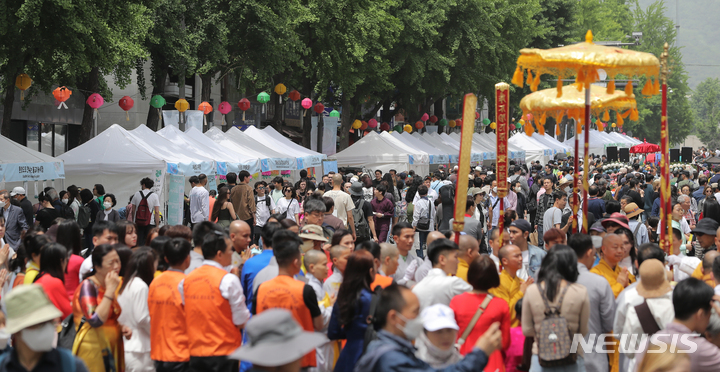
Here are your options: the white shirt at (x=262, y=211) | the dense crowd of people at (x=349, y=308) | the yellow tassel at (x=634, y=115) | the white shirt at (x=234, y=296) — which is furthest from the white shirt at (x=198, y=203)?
the white shirt at (x=234, y=296)

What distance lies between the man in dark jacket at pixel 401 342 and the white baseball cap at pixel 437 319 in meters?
0.05

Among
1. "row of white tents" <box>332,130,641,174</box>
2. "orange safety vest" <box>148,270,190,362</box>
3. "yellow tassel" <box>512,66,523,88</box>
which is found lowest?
"orange safety vest" <box>148,270,190,362</box>

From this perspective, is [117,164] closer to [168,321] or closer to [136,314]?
[136,314]

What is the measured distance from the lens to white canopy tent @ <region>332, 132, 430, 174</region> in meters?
25.1

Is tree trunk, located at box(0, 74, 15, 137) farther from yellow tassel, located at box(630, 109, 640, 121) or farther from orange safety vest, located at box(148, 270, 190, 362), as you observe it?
yellow tassel, located at box(630, 109, 640, 121)

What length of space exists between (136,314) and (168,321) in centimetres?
31

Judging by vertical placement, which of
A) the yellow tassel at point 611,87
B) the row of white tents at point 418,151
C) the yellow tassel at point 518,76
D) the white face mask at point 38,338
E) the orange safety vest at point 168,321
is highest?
the row of white tents at point 418,151

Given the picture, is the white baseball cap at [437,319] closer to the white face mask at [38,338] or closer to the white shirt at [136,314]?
the white face mask at [38,338]

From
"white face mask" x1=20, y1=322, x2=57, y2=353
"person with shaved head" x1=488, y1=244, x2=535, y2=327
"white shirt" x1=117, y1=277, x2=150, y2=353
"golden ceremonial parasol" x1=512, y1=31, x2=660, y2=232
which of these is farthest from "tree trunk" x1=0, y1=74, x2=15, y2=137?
"white face mask" x1=20, y1=322, x2=57, y2=353

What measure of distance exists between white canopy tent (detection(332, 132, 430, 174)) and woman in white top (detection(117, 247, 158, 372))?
1936 centimetres

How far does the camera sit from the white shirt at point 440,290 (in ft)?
16.7

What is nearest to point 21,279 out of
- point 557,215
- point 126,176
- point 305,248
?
point 305,248

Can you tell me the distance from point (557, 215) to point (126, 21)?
1001 centimetres

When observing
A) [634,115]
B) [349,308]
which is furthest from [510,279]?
[634,115]
